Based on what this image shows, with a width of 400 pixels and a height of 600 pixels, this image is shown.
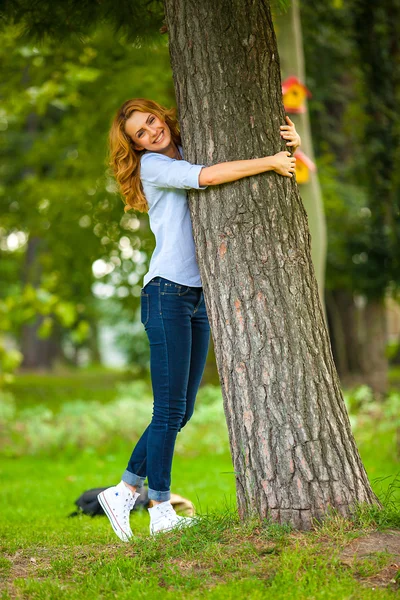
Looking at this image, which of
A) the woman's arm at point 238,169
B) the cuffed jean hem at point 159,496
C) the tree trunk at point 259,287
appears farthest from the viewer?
the cuffed jean hem at point 159,496

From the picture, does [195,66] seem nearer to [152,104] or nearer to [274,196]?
[152,104]

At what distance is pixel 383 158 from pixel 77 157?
5047 millimetres

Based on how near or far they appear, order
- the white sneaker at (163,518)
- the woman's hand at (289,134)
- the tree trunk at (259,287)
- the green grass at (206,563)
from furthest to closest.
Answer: the white sneaker at (163,518), the woman's hand at (289,134), the tree trunk at (259,287), the green grass at (206,563)

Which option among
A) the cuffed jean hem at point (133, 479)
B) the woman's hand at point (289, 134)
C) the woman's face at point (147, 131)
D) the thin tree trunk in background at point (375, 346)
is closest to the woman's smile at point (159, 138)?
the woman's face at point (147, 131)

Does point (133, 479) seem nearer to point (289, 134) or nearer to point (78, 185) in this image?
point (289, 134)

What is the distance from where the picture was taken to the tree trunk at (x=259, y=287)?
10.5 feet

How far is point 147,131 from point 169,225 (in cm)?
50

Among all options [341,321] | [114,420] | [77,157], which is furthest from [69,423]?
[341,321]

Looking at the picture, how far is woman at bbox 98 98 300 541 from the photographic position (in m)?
3.51

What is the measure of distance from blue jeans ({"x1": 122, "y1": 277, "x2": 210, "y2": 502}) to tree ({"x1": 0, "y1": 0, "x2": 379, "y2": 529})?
0.18 m

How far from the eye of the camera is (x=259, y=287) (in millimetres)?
3299

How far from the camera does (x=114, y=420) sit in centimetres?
856

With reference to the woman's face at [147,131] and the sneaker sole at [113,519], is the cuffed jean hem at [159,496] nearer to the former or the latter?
the sneaker sole at [113,519]

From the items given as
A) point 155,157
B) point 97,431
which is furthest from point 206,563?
point 97,431
